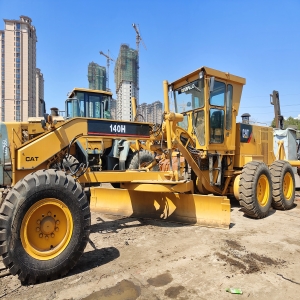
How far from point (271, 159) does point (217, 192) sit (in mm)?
2893

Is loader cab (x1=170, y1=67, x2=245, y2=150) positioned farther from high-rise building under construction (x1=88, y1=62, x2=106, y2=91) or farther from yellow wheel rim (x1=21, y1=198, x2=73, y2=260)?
high-rise building under construction (x1=88, y1=62, x2=106, y2=91)

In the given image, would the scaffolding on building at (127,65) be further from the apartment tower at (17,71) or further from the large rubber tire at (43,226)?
the large rubber tire at (43,226)

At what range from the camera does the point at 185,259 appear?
12.1 ft

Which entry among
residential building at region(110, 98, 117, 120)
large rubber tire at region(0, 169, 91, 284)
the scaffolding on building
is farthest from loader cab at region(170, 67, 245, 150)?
the scaffolding on building

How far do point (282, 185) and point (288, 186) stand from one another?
751 millimetres

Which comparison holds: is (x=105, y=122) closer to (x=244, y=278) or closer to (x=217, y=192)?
(x=244, y=278)

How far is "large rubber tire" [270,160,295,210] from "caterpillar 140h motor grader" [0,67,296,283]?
25 mm

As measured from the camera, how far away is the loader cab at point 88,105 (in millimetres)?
9875

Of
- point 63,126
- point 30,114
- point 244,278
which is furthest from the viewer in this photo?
point 30,114

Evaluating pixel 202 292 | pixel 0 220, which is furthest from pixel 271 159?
pixel 0 220

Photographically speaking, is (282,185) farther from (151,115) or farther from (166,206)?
(151,115)

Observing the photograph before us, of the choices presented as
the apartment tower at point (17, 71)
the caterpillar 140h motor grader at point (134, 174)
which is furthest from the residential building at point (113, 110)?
the apartment tower at point (17, 71)

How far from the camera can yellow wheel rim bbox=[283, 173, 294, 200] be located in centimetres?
736

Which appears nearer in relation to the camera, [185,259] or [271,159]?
[185,259]
